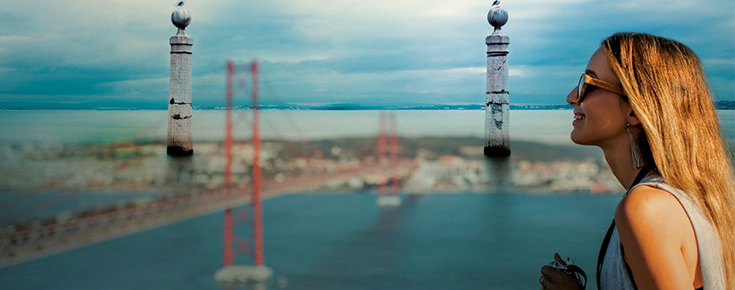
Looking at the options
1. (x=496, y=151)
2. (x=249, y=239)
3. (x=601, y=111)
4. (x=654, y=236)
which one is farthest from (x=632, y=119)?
(x=249, y=239)

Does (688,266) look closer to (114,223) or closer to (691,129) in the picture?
(691,129)

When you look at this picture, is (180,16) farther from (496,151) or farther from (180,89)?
(496,151)

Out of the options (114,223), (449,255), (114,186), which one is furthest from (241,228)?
(114,223)

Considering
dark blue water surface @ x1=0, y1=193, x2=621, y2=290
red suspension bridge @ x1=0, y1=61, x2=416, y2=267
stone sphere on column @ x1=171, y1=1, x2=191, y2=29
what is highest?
stone sphere on column @ x1=171, y1=1, x2=191, y2=29

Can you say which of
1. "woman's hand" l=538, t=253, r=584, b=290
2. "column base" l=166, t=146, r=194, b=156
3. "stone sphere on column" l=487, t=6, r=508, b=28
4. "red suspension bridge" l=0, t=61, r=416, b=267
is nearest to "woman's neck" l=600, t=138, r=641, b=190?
"woman's hand" l=538, t=253, r=584, b=290

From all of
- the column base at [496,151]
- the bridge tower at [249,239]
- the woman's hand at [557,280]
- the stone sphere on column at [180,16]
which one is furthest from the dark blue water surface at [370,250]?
the woman's hand at [557,280]

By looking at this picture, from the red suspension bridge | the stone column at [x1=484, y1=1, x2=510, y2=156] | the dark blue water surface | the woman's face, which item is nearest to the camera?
the woman's face

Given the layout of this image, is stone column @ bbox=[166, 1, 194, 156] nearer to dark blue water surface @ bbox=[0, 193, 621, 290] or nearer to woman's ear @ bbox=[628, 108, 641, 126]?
dark blue water surface @ bbox=[0, 193, 621, 290]
